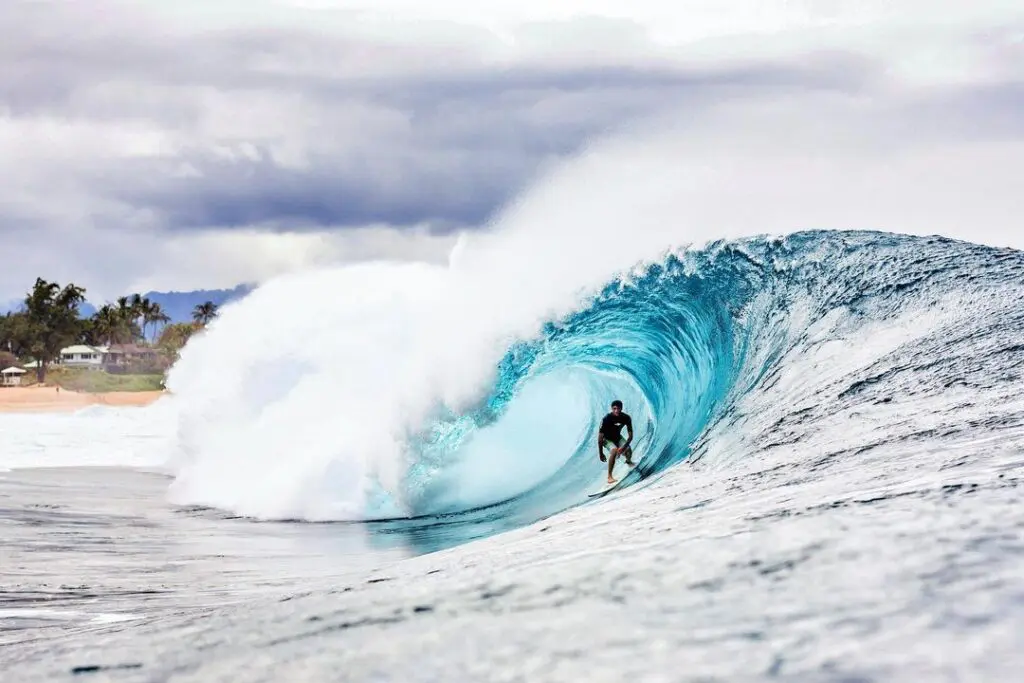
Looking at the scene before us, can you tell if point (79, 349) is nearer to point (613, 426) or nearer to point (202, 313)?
point (202, 313)

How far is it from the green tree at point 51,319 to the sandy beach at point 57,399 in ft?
39.8

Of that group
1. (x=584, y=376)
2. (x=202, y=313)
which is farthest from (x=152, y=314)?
(x=584, y=376)

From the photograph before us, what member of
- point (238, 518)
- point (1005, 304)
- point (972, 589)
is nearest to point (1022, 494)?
point (972, 589)

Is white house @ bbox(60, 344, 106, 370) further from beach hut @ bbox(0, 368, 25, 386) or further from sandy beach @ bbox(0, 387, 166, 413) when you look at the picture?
sandy beach @ bbox(0, 387, 166, 413)

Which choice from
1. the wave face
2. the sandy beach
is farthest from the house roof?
the wave face

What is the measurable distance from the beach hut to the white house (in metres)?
4.59

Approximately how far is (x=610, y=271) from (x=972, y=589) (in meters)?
12.0

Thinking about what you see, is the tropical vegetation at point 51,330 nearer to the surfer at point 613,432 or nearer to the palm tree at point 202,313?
the palm tree at point 202,313

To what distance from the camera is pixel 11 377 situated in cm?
8431

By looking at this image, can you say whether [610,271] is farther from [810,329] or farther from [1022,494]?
[1022,494]

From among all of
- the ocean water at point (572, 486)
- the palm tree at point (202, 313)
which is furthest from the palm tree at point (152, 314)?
the ocean water at point (572, 486)

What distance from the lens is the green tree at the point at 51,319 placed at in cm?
8900

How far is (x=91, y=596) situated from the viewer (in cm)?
736

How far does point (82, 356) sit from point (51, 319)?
4.29 meters
